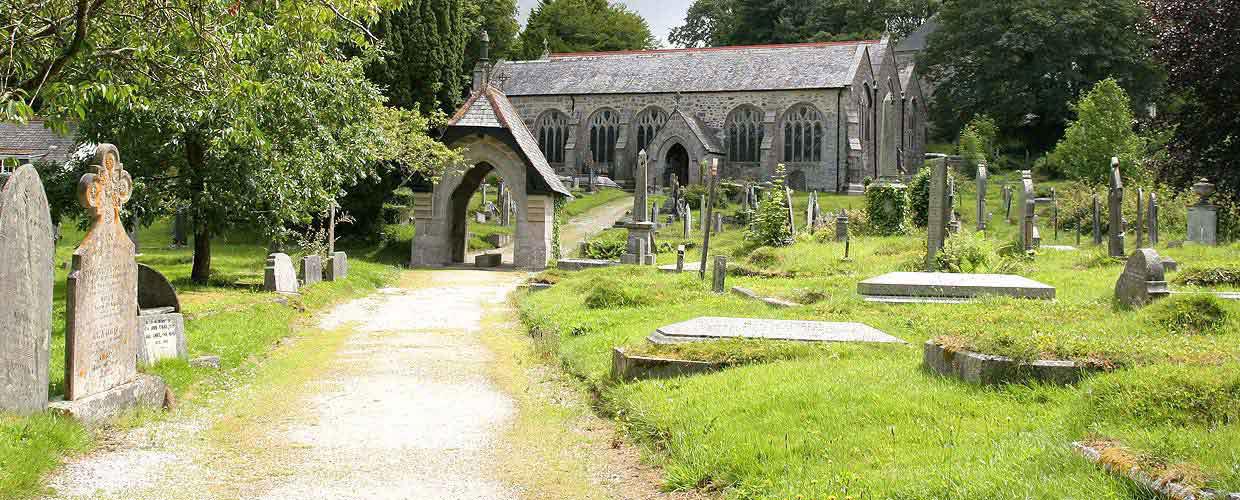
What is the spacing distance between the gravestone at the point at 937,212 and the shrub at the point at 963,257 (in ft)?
0.52

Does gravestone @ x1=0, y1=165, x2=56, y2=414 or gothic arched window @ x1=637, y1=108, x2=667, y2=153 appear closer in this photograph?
gravestone @ x1=0, y1=165, x2=56, y2=414

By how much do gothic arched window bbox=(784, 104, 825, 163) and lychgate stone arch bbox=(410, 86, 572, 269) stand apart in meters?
25.4

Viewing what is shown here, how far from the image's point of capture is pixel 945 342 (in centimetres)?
848

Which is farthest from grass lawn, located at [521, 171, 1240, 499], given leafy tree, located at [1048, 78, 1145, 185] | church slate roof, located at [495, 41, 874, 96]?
church slate roof, located at [495, 41, 874, 96]

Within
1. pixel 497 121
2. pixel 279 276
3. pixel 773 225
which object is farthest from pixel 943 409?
pixel 497 121

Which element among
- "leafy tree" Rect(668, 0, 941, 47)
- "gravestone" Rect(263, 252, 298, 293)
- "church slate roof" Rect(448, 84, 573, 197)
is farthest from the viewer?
Result: "leafy tree" Rect(668, 0, 941, 47)

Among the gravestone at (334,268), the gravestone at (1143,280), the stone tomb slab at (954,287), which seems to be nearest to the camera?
the gravestone at (1143,280)

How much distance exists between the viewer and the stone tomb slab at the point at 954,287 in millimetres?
13812

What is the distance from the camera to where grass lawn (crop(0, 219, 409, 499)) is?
705cm

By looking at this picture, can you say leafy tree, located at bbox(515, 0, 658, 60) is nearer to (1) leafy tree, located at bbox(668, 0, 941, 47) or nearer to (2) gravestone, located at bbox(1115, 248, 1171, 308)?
(1) leafy tree, located at bbox(668, 0, 941, 47)

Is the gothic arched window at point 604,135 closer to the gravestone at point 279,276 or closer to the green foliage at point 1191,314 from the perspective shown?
the gravestone at point 279,276

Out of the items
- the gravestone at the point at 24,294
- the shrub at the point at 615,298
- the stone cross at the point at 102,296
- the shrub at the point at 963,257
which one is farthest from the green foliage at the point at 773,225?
the gravestone at the point at 24,294

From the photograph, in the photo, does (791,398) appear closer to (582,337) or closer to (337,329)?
(582,337)

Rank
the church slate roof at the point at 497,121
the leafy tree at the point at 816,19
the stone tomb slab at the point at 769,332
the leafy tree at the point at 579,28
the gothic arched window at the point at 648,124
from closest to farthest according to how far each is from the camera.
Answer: the stone tomb slab at the point at 769,332, the church slate roof at the point at 497,121, the gothic arched window at the point at 648,124, the leafy tree at the point at 816,19, the leafy tree at the point at 579,28
